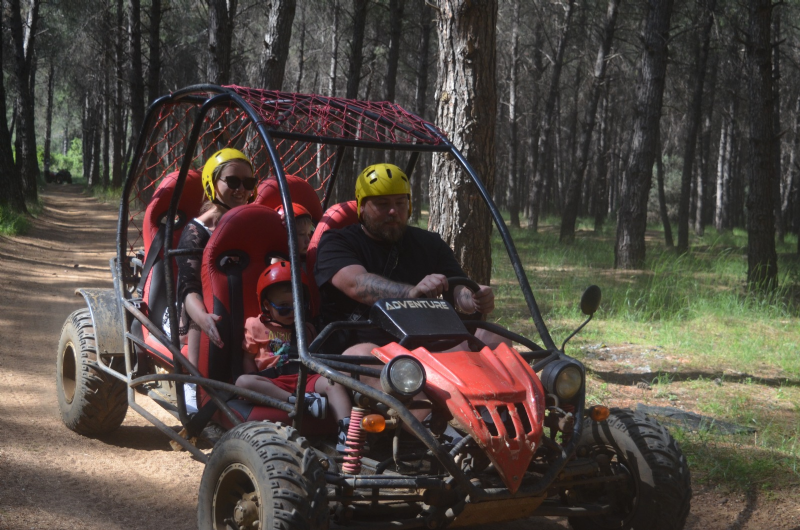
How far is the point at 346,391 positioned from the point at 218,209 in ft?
6.16

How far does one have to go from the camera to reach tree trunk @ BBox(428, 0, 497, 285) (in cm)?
609

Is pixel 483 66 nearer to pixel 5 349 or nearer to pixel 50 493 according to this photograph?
pixel 50 493

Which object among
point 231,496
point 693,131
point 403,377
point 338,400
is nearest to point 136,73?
point 693,131

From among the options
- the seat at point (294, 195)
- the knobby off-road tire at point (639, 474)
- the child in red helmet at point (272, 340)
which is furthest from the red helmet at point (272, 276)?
the knobby off-road tire at point (639, 474)

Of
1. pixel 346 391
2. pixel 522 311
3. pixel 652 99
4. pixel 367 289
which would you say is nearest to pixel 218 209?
pixel 367 289

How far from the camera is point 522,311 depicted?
9414 millimetres

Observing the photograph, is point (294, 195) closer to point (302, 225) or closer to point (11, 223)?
point (302, 225)

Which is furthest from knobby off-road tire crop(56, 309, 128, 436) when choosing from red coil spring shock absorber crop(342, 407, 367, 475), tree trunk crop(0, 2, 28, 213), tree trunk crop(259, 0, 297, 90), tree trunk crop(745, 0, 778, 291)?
tree trunk crop(0, 2, 28, 213)

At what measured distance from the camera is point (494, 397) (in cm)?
305

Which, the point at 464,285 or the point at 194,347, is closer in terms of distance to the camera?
the point at 464,285

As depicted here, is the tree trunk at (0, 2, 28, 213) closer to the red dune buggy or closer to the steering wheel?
the red dune buggy

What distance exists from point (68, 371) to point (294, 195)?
2.06 m

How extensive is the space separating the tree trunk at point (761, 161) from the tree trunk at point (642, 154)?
2.92m

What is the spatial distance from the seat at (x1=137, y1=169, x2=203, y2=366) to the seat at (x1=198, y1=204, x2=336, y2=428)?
636mm
